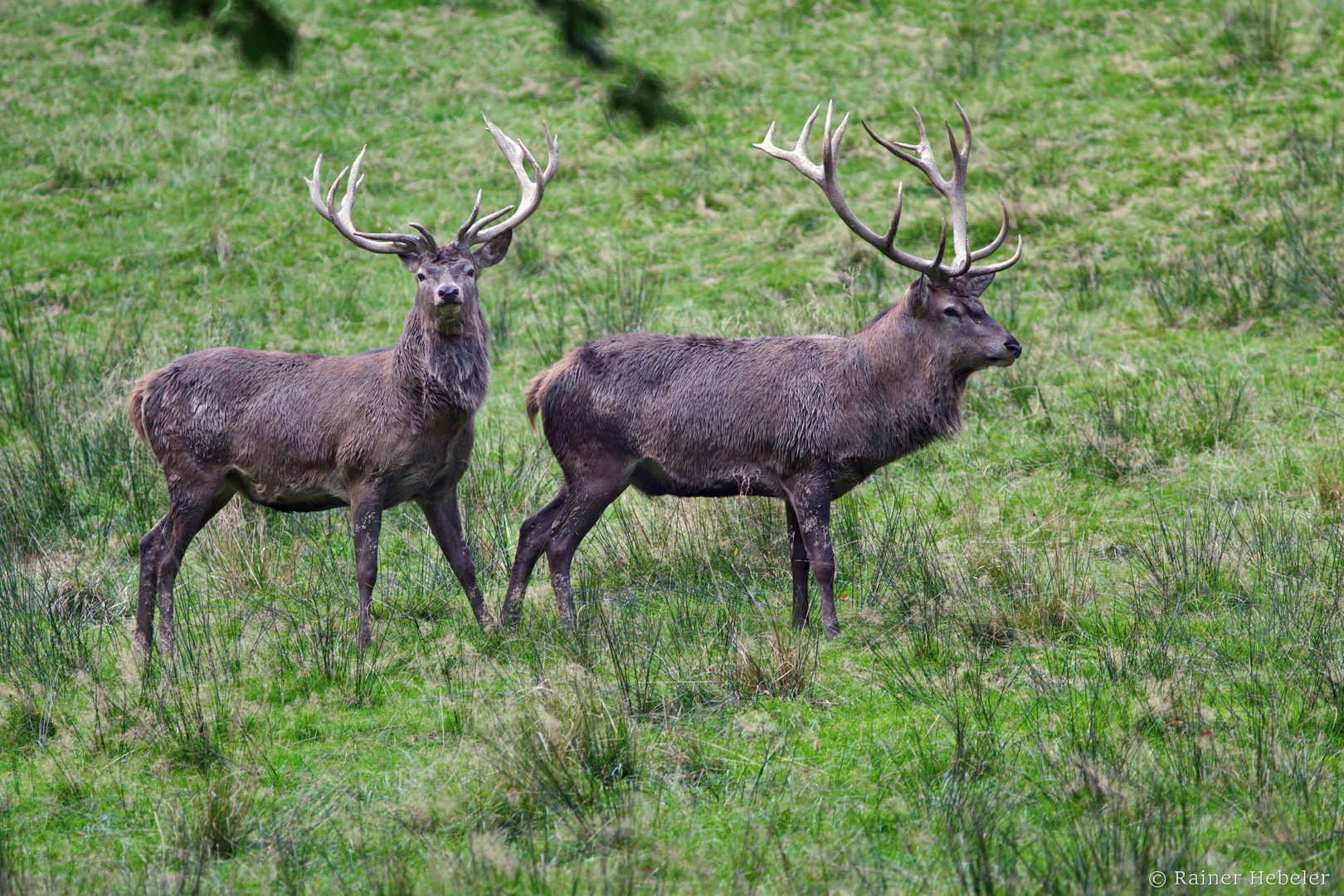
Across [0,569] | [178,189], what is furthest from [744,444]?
[178,189]

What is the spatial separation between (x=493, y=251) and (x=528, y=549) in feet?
4.74

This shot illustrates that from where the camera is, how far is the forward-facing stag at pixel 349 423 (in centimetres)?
564

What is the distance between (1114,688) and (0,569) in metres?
5.55

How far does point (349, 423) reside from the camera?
18.8 feet

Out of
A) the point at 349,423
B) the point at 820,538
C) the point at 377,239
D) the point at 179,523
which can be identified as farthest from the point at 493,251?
the point at 820,538

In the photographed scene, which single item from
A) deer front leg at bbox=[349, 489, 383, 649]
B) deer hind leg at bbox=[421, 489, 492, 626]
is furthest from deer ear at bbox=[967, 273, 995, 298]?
deer front leg at bbox=[349, 489, 383, 649]

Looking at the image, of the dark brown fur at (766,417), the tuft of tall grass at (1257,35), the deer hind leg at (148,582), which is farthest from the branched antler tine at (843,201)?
the tuft of tall grass at (1257,35)

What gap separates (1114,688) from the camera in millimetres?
4586

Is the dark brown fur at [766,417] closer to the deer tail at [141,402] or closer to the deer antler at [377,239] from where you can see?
the deer antler at [377,239]

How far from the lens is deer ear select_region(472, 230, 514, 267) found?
19.2ft

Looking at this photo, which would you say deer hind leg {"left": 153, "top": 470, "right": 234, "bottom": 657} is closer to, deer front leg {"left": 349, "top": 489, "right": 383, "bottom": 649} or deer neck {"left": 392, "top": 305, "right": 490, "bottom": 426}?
deer front leg {"left": 349, "top": 489, "right": 383, "bottom": 649}

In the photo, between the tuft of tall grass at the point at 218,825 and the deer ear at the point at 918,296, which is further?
the deer ear at the point at 918,296

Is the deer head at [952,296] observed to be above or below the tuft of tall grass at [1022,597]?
above

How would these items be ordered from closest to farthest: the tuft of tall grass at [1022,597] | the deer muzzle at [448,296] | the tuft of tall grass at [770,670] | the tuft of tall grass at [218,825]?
the tuft of tall grass at [218,825] < the tuft of tall grass at [770,670] < the tuft of tall grass at [1022,597] < the deer muzzle at [448,296]
